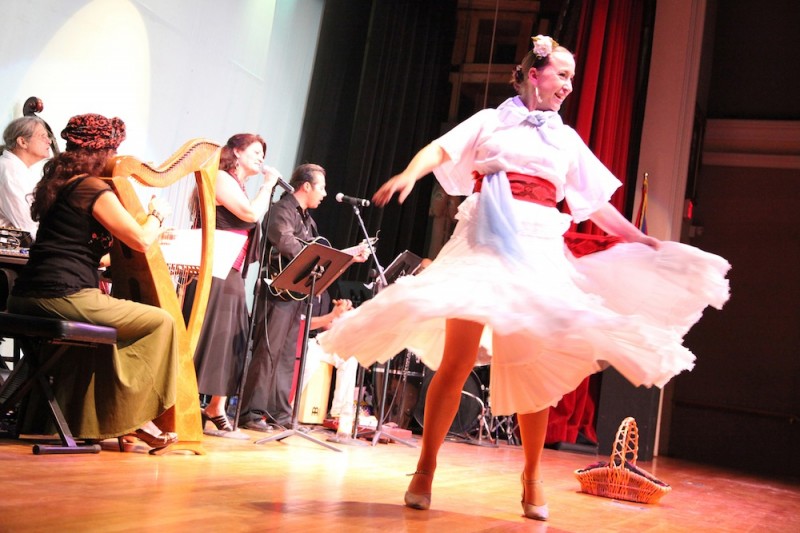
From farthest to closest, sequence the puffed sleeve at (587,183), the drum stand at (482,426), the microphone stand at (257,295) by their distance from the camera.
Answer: the drum stand at (482,426) → the microphone stand at (257,295) → the puffed sleeve at (587,183)

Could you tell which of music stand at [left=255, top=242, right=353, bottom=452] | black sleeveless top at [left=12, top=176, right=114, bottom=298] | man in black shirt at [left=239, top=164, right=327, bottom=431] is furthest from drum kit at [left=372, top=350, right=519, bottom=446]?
black sleeveless top at [left=12, top=176, right=114, bottom=298]

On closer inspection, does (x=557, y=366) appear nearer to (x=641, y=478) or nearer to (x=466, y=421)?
(x=641, y=478)

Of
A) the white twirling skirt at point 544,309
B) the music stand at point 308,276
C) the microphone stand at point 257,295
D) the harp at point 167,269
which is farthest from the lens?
the microphone stand at point 257,295

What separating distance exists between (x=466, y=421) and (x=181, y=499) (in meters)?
4.58

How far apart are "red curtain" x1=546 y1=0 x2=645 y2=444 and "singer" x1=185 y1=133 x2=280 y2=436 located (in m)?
3.29

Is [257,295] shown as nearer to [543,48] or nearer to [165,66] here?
[165,66]

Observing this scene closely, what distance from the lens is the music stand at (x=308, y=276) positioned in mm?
4445

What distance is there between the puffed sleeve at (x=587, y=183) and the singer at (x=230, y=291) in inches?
72.4

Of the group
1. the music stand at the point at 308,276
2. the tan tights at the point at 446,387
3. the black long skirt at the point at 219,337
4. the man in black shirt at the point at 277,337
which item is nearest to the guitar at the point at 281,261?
the man in black shirt at the point at 277,337

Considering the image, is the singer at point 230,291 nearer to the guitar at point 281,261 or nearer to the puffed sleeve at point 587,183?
the guitar at point 281,261

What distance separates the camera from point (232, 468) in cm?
324

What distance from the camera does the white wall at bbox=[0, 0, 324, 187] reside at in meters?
4.76

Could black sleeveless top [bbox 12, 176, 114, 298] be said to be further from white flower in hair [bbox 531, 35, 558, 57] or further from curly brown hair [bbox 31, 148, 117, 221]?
white flower in hair [bbox 531, 35, 558, 57]

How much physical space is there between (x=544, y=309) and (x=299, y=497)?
978mm
